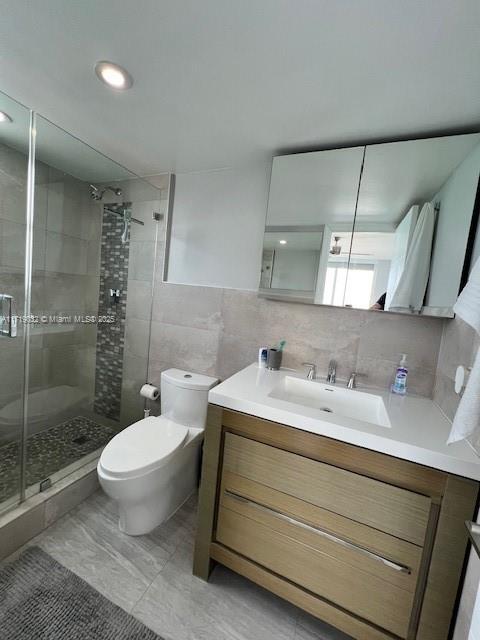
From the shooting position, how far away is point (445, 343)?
1.25 metres

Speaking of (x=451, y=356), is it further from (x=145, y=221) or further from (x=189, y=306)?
(x=145, y=221)

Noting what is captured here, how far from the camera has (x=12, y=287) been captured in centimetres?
155

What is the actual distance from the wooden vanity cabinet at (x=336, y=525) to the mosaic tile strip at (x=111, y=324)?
4.48 ft

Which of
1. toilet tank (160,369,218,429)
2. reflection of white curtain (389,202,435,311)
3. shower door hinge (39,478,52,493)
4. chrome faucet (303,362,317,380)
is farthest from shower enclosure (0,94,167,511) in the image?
reflection of white curtain (389,202,435,311)

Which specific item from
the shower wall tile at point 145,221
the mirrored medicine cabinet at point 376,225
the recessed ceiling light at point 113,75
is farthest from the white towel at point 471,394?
the shower wall tile at point 145,221

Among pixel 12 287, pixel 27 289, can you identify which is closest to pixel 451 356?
pixel 27 289

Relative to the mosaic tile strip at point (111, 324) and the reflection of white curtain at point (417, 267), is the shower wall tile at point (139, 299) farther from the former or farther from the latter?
the reflection of white curtain at point (417, 267)

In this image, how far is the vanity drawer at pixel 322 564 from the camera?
2.94 feet

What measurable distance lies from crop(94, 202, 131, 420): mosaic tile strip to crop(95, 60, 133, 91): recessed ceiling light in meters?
1.02

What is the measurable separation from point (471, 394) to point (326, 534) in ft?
2.47

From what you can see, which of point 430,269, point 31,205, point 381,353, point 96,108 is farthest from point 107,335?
point 430,269

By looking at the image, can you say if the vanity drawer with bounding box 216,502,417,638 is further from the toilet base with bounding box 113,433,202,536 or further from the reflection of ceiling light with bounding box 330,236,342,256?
the reflection of ceiling light with bounding box 330,236,342,256

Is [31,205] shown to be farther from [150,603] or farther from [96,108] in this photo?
[150,603]

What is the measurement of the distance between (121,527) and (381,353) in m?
1.70
